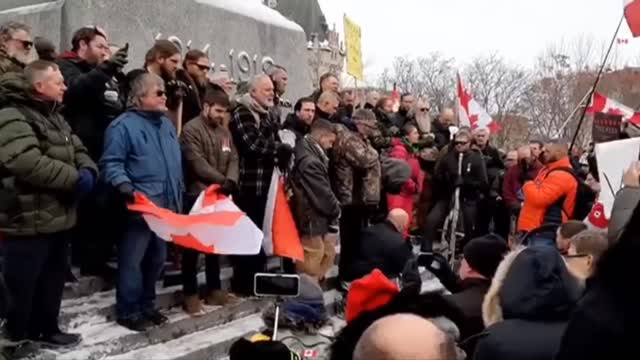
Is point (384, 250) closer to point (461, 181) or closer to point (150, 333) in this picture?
point (150, 333)

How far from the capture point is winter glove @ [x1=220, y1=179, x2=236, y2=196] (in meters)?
6.52

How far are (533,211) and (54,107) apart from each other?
532 centimetres

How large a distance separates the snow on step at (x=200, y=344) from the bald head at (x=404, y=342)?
12.4ft

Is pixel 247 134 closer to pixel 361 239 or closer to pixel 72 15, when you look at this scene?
pixel 361 239

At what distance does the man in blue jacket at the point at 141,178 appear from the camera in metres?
5.91

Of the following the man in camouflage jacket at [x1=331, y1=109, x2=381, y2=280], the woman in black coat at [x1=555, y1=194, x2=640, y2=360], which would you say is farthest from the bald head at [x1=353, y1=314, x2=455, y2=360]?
the man in camouflage jacket at [x1=331, y1=109, x2=381, y2=280]

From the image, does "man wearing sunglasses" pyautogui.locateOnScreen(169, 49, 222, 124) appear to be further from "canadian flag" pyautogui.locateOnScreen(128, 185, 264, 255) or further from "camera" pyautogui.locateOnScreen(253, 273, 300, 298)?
"camera" pyautogui.locateOnScreen(253, 273, 300, 298)

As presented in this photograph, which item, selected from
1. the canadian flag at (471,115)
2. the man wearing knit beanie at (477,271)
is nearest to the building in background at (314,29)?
the canadian flag at (471,115)

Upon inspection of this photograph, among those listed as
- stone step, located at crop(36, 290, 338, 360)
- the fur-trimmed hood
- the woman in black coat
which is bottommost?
stone step, located at crop(36, 290, 338, 360)

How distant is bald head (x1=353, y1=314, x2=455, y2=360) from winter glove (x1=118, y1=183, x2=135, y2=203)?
3.82 metres

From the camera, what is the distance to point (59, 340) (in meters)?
5.47

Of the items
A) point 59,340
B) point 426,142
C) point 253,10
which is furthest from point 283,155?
point 426,142

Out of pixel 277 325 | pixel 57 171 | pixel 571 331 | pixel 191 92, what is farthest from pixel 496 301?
pixel 191 92

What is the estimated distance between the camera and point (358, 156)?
26.9 feet
